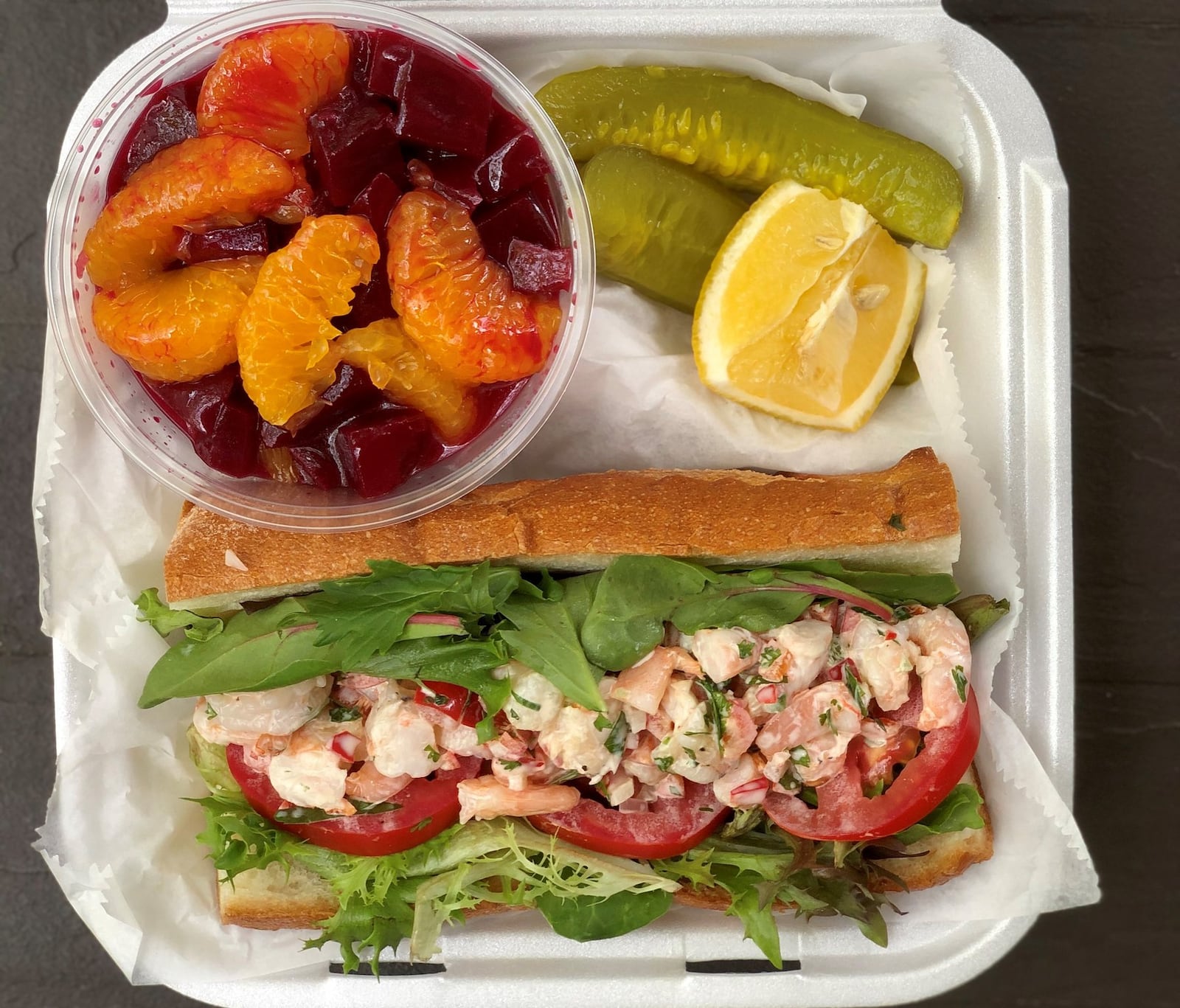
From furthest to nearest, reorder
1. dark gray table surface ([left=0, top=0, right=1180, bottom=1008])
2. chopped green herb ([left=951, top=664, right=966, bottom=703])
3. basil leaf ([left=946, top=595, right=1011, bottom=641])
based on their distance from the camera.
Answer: dark gray table surface ([left=0, top=0, right=1180, bottom=1008]), basil leaf ([left=946, top=595, right=1011, bottom=641]), chopped green herb ([left=951, top=664, right=966, bottom=703])

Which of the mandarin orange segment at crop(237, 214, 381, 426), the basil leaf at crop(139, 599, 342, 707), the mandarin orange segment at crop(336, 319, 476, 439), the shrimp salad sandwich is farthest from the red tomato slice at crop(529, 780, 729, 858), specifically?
the mandarin orange segment at crop(237, 214, 381, 426)

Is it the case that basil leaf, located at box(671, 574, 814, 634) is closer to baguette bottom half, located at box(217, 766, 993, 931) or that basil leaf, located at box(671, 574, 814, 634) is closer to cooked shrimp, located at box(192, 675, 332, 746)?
baguette bottom half, located at box(217, 766, 993, 931)

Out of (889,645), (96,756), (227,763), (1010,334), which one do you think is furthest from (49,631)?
(1010,334)

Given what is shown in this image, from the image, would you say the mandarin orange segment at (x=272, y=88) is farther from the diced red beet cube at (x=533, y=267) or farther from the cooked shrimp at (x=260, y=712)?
the cooked shrimp at (x=260, y=712)

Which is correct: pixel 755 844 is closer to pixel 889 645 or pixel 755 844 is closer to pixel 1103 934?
pixel 889 645

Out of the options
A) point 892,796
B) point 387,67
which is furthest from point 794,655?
point 387,67

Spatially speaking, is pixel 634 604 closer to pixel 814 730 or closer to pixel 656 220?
pixel 814 730
